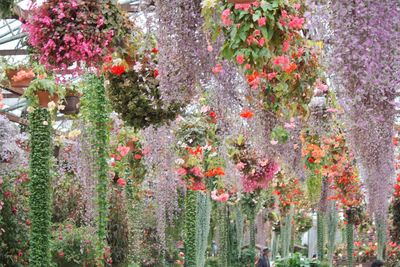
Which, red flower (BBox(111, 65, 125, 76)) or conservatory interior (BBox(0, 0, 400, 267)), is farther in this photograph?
red flower (BBox(111, 65, 125, 76))

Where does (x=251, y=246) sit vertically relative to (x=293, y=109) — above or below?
below

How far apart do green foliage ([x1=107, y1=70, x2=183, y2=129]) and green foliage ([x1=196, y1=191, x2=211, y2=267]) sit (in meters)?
5.41

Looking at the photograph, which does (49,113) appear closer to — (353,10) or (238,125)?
(238,125)

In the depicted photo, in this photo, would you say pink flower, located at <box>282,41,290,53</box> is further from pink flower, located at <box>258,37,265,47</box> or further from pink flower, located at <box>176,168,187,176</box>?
pink flower, located at <box>176,168,187,176</box>

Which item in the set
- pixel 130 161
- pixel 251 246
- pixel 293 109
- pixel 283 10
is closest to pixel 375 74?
pixel 283 10

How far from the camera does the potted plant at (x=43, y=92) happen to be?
6395 mm

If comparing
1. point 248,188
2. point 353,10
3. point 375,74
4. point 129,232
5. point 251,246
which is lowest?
point 251,246

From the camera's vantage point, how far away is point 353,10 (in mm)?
3148

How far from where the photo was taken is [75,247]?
8.46 meters

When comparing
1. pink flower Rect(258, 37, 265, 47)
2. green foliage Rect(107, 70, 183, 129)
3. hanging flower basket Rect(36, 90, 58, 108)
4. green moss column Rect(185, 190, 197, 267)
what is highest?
pink flower Rect(258, 37, 265, 47)

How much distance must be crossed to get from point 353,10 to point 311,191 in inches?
285

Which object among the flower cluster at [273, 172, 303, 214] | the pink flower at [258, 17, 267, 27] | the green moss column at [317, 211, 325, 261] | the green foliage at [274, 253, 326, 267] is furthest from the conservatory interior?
the green foliage at [274, 253, 326, 267]

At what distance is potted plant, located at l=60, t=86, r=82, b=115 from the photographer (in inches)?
293

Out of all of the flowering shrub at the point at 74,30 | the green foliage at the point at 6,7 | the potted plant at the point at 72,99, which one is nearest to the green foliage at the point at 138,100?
the flowering shrub at the point at 74,30
